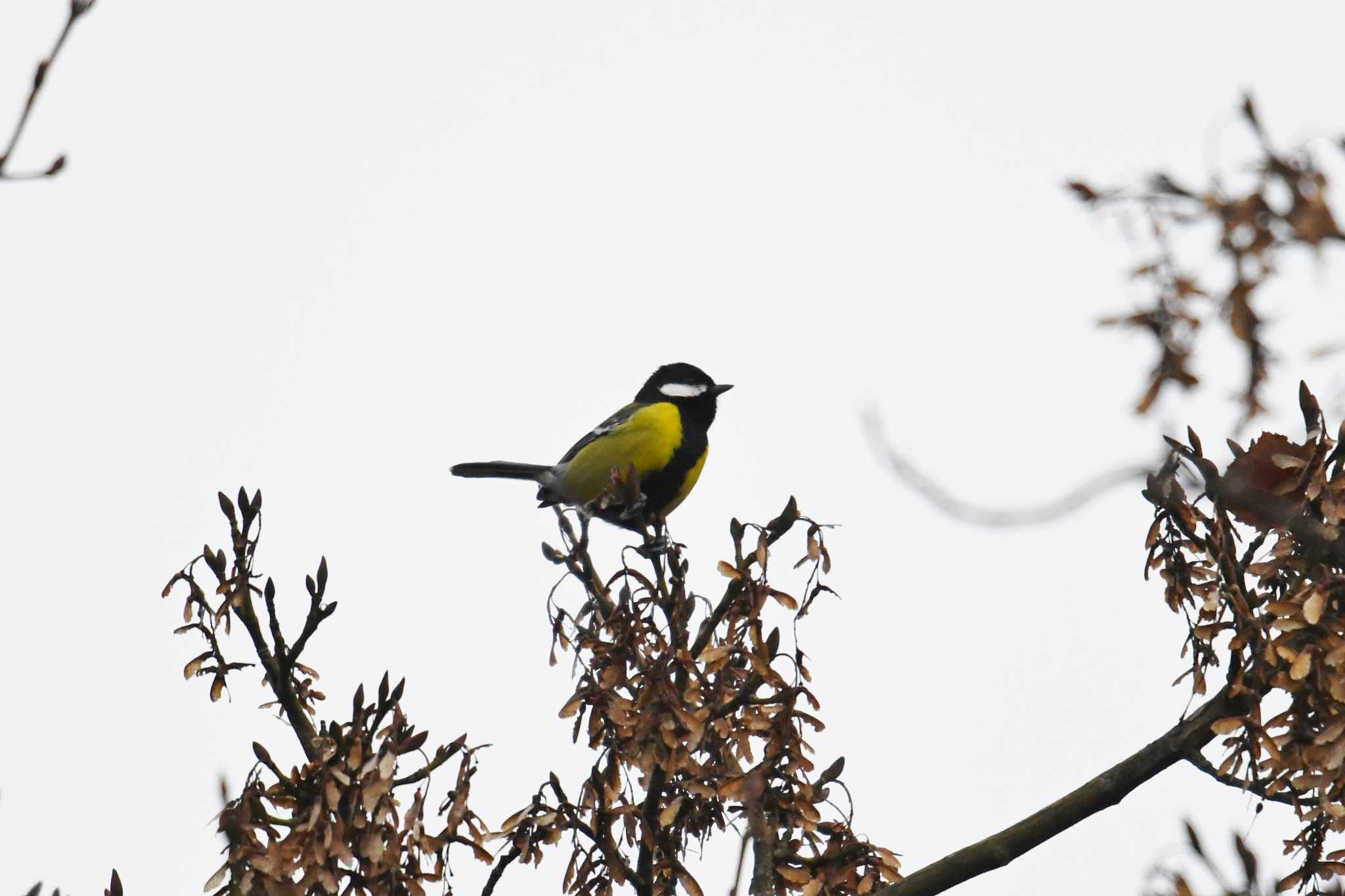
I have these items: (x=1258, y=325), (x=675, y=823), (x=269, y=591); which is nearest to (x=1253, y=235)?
(x=1258, y=325)

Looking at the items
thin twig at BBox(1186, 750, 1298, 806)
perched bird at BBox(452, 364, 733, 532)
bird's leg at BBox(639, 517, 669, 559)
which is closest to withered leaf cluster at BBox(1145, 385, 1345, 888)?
thin twig at BBox(1186, 750, 1298, 806)

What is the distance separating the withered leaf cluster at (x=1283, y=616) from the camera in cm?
391

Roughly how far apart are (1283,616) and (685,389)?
6521mm

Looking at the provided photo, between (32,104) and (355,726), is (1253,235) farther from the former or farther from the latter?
(355,726)

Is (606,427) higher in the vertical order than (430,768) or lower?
higher

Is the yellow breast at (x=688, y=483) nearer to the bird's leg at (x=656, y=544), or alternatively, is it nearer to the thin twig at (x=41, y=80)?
the bird's leg at (x=656, y=544)

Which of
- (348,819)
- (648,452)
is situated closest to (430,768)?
(348,819)

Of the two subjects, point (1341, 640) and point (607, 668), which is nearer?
point (1341, 640)

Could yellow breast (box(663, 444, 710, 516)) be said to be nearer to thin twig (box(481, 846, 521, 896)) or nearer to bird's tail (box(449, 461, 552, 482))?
bird's tail (box(449, 461, 552, 482))

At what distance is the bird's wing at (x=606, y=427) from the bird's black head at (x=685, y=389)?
0.56 feet

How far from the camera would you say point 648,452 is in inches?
366

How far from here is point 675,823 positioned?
452cm

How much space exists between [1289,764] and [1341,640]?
1.20ft

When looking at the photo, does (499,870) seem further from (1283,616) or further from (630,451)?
(630,451)
